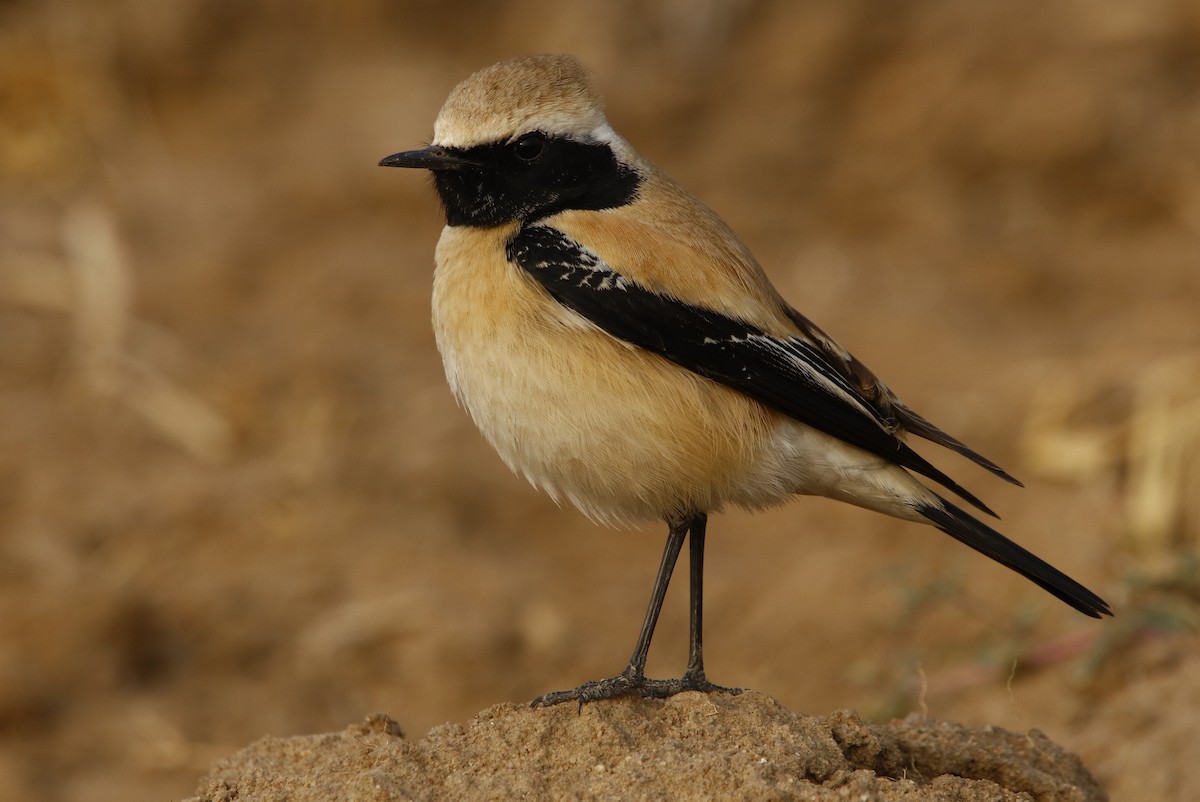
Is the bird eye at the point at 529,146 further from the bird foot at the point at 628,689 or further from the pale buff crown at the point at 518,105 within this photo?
the bird foot at the point at 628,689

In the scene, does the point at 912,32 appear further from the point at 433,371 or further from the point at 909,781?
the point at 909,781

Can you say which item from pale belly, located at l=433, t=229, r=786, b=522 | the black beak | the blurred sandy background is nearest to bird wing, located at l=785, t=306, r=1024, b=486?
pale belly, located at l=433, t=229, r=786, b=522

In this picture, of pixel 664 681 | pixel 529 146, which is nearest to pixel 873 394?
pixel 664 681

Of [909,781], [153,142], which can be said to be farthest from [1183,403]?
[153,142]

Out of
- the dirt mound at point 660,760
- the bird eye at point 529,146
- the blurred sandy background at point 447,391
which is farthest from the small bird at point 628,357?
the blurred sandy background at point 447,391

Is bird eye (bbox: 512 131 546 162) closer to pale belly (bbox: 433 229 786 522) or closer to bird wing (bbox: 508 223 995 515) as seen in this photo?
bird wing (bbox: 508 223 995 515)
